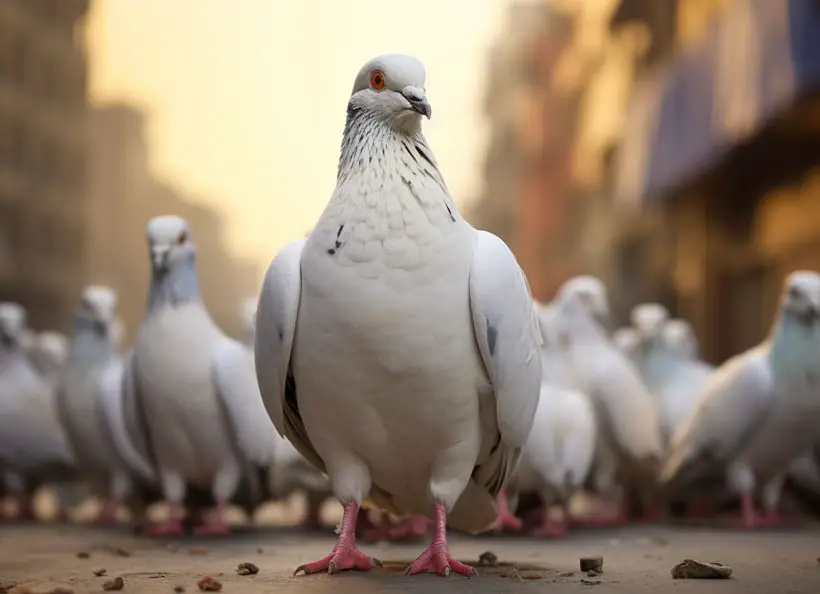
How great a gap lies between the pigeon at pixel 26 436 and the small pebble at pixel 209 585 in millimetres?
4537

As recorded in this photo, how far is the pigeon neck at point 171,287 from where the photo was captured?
5828 millimetres

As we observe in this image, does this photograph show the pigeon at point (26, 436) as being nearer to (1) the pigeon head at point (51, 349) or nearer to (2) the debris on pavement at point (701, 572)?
(1) the pigeon head at point (51, 349)

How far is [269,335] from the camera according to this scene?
148 inches

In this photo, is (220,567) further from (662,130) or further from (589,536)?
(662,130)

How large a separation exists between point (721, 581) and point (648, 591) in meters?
0.37

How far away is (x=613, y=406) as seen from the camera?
677cm

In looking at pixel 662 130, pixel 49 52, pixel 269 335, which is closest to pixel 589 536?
pixel 269 335

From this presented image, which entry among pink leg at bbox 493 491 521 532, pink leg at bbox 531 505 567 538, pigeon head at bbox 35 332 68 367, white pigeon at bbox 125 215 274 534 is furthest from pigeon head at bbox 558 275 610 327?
pigeon head at bbox 35 332 68 367

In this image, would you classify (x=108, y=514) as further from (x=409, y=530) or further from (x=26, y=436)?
(x=409, y=530)

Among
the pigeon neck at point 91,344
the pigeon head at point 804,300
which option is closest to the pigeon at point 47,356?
the pigeon neck at point 91,344

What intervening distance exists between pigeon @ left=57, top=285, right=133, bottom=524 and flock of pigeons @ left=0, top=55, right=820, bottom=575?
2cm

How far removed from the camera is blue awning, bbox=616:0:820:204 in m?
8.65

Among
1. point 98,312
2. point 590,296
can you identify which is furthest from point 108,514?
point 590,296

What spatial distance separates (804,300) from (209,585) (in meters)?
3.98
